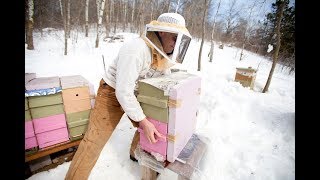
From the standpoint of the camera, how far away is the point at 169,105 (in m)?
1.62

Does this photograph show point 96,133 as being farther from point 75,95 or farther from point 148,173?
point 148,173

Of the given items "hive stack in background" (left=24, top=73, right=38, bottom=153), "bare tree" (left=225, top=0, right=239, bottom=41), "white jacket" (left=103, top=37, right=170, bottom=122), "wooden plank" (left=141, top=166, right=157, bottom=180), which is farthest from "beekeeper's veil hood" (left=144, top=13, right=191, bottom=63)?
"bare tree" (left=225, top=0, right=239, bottom=41)

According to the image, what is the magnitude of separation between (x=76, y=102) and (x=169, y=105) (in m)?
1.29

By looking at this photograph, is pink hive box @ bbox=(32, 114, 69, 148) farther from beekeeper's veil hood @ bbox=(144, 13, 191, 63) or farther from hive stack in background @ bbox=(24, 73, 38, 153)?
beekeeper's veil hood @ bbox=(144, 13, 191, 63)

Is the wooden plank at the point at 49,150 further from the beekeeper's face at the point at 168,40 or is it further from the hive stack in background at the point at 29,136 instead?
the beekeeper's face at the point at 168,40

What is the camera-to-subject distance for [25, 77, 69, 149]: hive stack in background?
2.04 meters

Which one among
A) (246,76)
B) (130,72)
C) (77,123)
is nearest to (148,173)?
(77,123)

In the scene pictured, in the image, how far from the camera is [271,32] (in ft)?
23.7

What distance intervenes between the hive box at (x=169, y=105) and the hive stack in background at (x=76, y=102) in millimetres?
908

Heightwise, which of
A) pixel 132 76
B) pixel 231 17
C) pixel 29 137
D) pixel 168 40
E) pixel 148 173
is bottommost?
pixel 148 173

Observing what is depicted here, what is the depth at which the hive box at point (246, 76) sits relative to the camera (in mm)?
7047

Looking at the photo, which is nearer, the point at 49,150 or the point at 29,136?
the point at 29,136

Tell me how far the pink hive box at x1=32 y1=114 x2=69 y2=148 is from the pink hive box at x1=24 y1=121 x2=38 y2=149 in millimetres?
40

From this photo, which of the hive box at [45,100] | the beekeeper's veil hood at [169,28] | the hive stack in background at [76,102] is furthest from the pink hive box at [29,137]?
the beekeeper's veil hood at [169,28]
